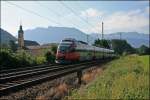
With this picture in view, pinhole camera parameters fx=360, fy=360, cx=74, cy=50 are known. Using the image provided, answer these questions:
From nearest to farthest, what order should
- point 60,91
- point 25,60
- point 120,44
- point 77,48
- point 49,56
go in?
point 60,91
point 25,60
point 77,48
point 49,56
point 120,44

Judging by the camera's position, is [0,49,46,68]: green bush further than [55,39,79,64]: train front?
No

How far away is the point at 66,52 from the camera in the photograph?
38156mm

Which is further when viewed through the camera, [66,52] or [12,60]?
[66,52]

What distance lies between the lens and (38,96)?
Answer: 42.0ft

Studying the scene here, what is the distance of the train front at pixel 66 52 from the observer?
124ft

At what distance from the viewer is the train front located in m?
37.9

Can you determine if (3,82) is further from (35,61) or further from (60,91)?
(35,61)

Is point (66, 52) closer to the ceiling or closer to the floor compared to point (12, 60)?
closer to the ceiling

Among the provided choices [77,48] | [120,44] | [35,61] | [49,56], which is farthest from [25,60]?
[120,44]

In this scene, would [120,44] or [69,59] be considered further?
[120,44]

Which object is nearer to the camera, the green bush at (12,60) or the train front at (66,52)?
the green bush at (12,60)

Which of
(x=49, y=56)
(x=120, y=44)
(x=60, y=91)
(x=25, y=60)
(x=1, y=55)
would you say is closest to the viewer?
(x=60, y=91)

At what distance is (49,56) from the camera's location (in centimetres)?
4700

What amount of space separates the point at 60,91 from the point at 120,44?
177 meters
